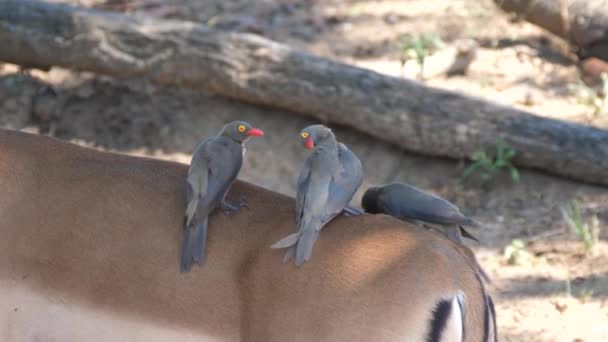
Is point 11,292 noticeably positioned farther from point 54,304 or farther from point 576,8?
point 576,8

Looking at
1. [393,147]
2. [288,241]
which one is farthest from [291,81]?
[288,241]

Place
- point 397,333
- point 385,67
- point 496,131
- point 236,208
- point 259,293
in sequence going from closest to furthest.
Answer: point 397,333
point 259,293
point 236,208
point 496,131
point 385,67

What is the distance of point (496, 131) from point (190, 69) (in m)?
1.91

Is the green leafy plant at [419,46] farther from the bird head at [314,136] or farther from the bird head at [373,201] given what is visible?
the bird head at [314,136]

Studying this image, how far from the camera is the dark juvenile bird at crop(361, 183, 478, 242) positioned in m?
3.49

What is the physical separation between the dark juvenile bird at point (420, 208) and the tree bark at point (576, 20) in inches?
126

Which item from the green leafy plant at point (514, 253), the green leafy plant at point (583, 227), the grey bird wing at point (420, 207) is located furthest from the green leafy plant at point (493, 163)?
the grey bird wing at point (420, 207)

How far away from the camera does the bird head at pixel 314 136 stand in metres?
3.56

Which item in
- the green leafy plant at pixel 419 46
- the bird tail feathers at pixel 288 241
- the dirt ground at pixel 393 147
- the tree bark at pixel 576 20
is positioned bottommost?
the dirt ground at pixel 393 147

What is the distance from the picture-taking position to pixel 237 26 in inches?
279

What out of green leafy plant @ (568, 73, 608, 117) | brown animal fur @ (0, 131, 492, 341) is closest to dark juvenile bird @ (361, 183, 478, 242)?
brown animal fur @ (0, 131, 492, 341)

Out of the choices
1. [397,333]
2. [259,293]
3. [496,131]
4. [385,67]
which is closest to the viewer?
[397,333]

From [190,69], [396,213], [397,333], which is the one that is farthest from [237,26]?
[397,333]

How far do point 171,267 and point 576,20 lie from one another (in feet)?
13.2
